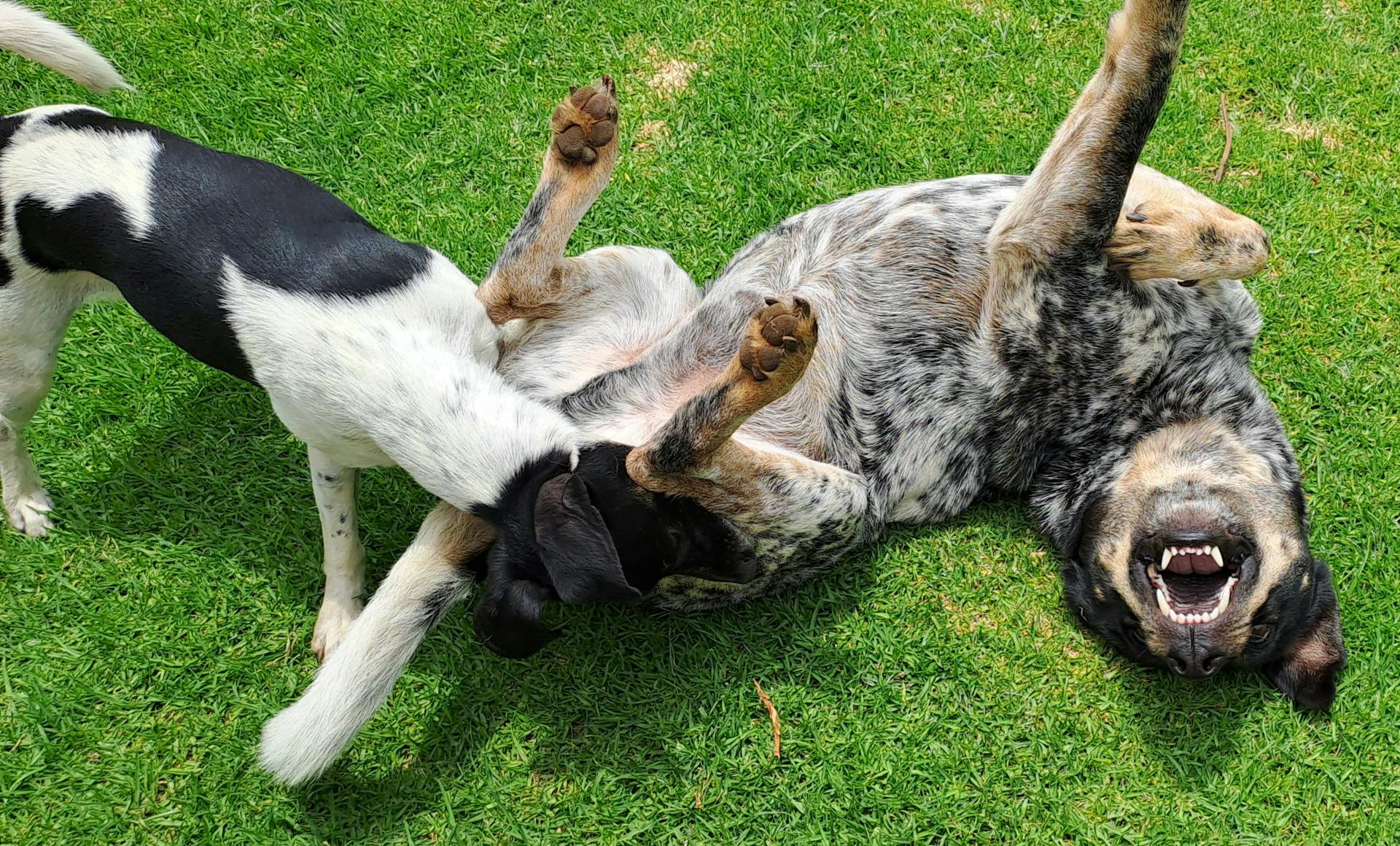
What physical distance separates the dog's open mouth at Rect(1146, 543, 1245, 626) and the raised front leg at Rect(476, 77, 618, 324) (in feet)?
7.09

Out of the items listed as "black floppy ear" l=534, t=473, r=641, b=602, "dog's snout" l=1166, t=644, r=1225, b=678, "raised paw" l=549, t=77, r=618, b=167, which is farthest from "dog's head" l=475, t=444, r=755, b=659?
"dog's snout" l=1166, t=644, r=1225, b=678

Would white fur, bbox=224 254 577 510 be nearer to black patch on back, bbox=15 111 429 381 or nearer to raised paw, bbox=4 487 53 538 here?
black patch on back, bbox=15 111 429 381

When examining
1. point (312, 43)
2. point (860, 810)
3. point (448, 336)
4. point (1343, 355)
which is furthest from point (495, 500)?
point (1343, 355)

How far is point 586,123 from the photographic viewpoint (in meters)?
3.32

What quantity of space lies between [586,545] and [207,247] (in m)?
1.42

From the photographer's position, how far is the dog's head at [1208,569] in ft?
9.98

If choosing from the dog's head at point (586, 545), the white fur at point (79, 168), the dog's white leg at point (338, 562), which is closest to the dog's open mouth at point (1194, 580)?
the dog's head at point (586, 545)

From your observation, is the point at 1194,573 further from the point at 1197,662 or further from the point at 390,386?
the point at 390,386

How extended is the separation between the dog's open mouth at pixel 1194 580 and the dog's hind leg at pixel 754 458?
0.94 meters

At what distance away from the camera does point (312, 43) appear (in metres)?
4.48

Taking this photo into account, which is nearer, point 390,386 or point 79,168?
point 390,386

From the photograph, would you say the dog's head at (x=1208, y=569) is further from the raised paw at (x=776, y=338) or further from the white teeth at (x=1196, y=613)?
the raised paw at (x=776, y=338)

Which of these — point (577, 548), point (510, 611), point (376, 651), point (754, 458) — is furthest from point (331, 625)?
point (754, 458)

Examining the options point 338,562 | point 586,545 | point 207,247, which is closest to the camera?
point 586,545
